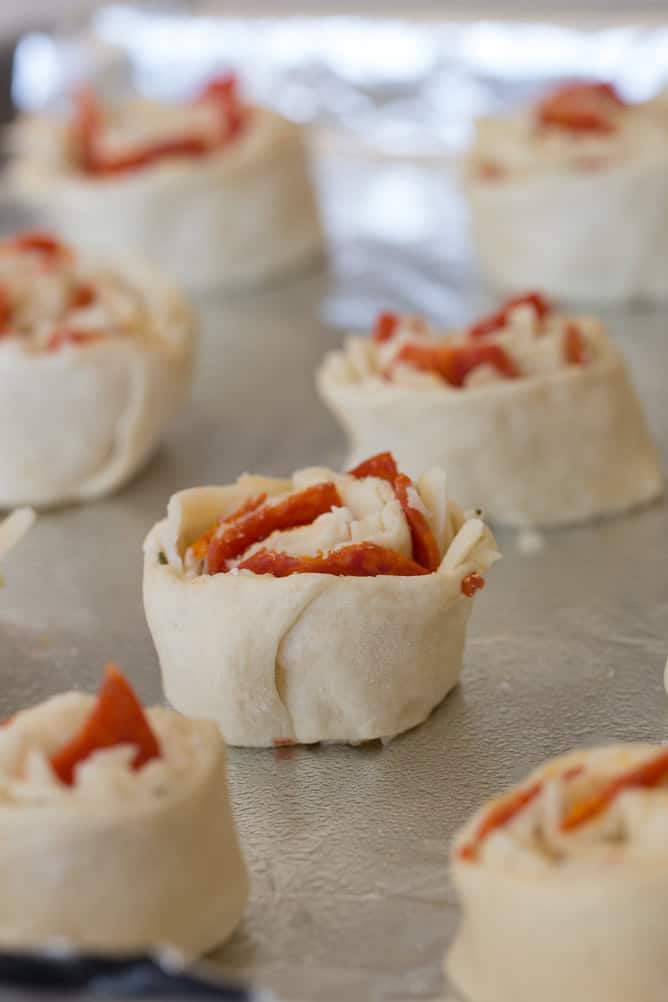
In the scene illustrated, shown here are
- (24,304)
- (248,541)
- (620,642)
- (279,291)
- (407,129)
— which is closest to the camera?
(248,541)

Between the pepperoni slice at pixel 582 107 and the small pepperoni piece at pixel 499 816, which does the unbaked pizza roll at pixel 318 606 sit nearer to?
the small pepperoni piece at pixel 499 816

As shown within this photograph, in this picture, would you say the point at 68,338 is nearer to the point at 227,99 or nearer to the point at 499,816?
the point at 227,99

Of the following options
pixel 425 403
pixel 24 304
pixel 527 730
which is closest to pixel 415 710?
pixel 527 730

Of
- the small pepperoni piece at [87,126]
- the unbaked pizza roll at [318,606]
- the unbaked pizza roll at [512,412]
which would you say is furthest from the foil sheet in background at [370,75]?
the unbaked pizza roll at [318,606]

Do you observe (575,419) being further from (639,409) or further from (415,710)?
(415,710)

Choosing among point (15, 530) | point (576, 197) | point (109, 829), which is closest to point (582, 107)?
point (576, 197)

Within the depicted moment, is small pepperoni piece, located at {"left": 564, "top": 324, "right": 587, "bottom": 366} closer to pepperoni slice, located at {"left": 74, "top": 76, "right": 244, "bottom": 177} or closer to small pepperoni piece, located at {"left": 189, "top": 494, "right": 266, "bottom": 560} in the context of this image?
small pepperoni piece, located at {"left": 189, "top": 494, "right": 266, "bottom": 560}
